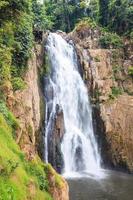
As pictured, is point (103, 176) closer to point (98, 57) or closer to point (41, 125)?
point (41, 125)

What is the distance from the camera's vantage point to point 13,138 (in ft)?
53.1

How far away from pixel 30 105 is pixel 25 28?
4.76 meters

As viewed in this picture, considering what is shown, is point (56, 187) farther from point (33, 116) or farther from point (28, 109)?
point (33, 116)

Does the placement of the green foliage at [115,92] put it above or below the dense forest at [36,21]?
below

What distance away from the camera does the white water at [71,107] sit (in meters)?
27.6

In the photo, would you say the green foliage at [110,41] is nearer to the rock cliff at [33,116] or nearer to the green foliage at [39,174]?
the rock cliff at [33,116]

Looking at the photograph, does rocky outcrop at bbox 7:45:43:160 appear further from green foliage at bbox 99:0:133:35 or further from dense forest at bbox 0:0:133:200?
green foliage at bbox 99:0:133:35

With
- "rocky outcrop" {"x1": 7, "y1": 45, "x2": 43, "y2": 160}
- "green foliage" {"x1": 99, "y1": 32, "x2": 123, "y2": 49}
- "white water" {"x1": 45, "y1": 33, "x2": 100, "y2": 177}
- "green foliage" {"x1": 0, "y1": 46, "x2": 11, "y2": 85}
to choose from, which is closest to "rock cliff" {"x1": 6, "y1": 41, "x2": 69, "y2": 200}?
"rocky outcrop" {"x1": 7, "y1": 45, "x2": 43, "y2": 160}

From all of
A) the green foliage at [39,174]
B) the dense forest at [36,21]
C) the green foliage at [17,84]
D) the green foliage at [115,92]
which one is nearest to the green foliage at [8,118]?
the green foliage at [39,174]

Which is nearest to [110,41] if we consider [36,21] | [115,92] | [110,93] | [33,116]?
[115,92]

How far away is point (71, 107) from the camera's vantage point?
30.3 m

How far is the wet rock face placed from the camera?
26062mm

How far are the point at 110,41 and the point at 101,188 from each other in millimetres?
17362

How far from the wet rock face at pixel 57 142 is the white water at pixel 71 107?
0.34 meters
